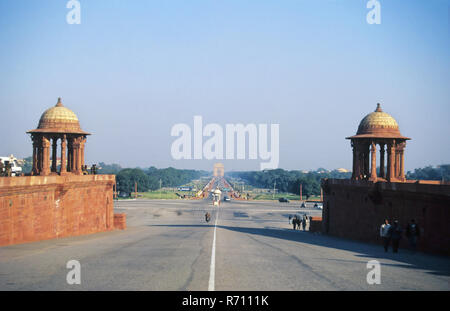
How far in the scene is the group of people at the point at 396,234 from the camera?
20.1 m

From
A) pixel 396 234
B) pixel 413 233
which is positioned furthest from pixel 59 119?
pixel 413 233

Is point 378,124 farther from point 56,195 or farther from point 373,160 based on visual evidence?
point 56,195

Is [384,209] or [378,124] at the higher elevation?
[378,124]

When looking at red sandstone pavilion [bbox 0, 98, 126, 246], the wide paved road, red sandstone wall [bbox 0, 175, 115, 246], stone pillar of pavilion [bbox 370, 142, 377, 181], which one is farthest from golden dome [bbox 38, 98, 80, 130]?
stone pillar of pavilion [bbox 370, 142, 377, 181]

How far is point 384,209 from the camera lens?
1055 inches

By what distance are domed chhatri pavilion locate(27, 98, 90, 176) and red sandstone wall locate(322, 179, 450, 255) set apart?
65.8 feet

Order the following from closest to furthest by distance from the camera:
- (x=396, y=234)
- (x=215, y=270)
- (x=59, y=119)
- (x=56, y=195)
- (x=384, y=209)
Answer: (x=215, y=270)
(x=396, y=234)
(x=384, y=209)
(x=56, y=195)
(x=59, y=119)

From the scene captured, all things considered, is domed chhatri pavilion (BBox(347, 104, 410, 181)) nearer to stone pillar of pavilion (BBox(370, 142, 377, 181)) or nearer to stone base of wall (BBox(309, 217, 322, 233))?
stone pillar of pavilion (BBox(370, 142, 377, 181))

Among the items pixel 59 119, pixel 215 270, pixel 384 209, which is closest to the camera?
pixel 215 270

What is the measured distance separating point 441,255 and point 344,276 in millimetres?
8736

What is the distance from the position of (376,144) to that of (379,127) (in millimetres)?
1361

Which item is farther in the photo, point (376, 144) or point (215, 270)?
point (376, 144)

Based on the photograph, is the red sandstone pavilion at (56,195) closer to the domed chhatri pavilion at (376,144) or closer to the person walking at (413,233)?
the person walking at (413,233)
